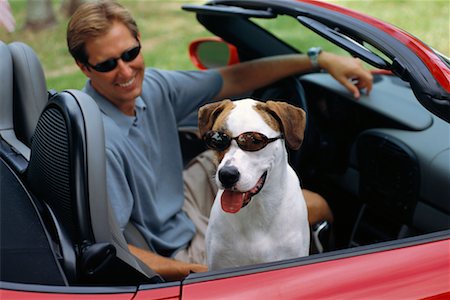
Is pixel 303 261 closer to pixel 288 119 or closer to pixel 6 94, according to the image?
pixel 288 119

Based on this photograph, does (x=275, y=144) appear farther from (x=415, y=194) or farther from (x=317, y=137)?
(x=317, y=137)

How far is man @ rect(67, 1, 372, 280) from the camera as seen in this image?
234 cm

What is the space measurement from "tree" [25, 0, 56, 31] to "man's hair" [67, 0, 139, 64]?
27.4 ft

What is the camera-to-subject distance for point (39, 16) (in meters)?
10.3

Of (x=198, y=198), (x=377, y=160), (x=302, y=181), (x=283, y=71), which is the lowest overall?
(x=198, y=198)

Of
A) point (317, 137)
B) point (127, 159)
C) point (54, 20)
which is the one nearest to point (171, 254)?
point (127, 159)

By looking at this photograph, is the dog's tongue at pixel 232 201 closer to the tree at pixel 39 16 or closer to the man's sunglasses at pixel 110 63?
the man's sunglasses at pixel 110 63

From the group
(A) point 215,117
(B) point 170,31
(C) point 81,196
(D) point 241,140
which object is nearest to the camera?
(C) point 81,196

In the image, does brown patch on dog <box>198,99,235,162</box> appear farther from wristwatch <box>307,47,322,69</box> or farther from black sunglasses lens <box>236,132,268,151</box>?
wristwatch <box>307,47,322,69</box>

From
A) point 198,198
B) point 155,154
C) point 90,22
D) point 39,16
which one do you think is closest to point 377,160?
point 198,198

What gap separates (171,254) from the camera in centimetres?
252

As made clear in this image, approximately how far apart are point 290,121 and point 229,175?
249mm

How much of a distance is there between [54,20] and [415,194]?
893cm

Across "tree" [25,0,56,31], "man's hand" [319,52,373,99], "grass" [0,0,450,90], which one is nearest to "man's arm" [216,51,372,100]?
"man's hand" [319,52,373,99]
